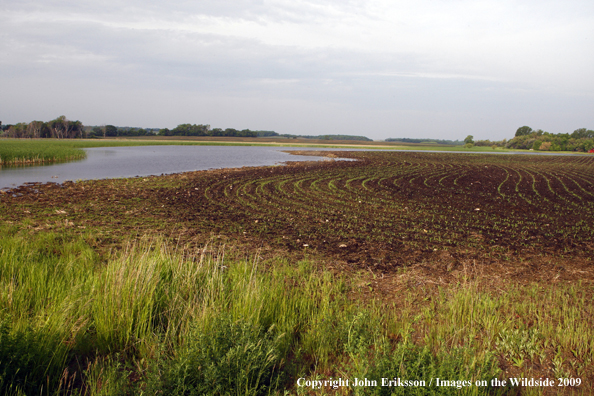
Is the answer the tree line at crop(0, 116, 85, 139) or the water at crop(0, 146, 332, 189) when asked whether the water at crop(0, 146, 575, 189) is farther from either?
the tree line at crop(0, 116, 85, 139)

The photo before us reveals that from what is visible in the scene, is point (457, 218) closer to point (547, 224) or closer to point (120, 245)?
point (547, 224)

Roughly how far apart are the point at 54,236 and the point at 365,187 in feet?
46.1

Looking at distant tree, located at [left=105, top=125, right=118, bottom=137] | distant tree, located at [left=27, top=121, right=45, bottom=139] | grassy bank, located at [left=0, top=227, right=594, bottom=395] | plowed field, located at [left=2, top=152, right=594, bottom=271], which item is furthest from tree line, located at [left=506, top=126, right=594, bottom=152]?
distant tree, located at [left=27, top=121, right=45, bottom=139]

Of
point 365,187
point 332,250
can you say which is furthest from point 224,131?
point 332,250

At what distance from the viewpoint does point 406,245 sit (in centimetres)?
811

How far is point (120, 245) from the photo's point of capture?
7480 millimetres

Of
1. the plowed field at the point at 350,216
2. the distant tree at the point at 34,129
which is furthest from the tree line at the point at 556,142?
the distant tree at the point at 34,129

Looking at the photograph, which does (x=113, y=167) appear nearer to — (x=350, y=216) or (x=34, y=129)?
(x=350, y=216)

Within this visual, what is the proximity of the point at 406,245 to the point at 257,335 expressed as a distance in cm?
539

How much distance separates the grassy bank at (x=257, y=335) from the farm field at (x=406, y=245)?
0.04 metres

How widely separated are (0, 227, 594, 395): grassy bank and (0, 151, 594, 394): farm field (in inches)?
1.8

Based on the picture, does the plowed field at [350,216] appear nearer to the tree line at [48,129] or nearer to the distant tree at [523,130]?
the tree line at [48,129]

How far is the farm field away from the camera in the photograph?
12.5ft

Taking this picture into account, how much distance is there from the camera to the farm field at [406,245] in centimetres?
380
